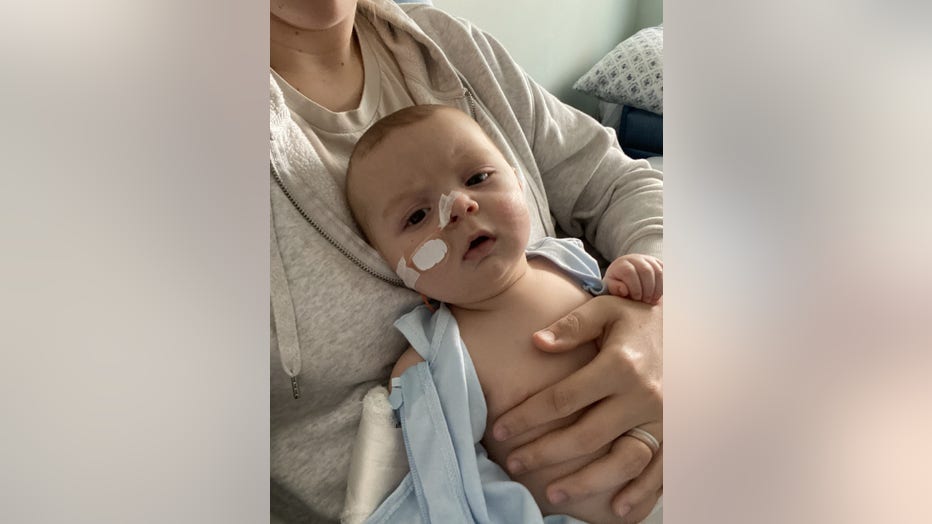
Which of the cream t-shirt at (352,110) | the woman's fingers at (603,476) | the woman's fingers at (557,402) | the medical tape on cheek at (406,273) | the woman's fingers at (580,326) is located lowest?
the woman's fingers at (603,476)

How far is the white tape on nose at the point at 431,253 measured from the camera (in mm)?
792

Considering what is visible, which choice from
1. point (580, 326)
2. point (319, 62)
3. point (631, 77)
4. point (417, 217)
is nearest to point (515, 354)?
point (580, 326)

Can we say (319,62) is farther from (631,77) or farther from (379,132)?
(631,77)

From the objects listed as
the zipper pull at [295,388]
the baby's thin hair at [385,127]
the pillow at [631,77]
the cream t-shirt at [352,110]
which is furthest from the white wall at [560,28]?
the zipper pull at [295,388]

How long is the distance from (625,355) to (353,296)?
28 centimetres

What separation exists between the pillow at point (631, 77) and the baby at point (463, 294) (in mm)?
1613

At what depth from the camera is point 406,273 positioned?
0.82 m

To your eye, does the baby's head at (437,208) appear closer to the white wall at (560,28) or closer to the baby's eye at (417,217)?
the baby's eye at (417,217)

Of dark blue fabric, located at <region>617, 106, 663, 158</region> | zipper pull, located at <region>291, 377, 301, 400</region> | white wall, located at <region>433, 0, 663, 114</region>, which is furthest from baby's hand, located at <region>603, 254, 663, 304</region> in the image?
dark blue fabric, located at <region>617, 106, 663, 158</region>

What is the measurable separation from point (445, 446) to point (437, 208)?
0.79 feet

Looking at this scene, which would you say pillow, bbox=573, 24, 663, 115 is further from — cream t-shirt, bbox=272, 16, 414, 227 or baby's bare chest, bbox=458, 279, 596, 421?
baby's bare chest, bbox=458, 279, 596, 421
